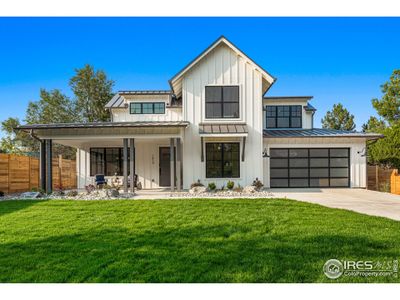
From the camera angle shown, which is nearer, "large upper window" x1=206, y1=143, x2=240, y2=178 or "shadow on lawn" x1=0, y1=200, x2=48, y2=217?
"shadow on lawn" x1=0, y1=200, x2=48, y2=217

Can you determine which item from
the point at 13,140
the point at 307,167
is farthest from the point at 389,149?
the point at 13,140

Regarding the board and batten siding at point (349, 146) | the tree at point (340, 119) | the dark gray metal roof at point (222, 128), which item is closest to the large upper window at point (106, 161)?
the dark gray metal roof at point (222, 128)

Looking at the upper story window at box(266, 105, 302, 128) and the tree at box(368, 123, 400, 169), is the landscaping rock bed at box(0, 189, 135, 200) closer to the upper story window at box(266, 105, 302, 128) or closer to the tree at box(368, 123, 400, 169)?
the upper story window at box(266, 105, 302, 128)

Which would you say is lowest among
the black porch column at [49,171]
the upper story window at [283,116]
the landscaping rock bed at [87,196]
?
the landscaping rock bed at [87,196]

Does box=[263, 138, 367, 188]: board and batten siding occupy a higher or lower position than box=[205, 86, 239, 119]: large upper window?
lower

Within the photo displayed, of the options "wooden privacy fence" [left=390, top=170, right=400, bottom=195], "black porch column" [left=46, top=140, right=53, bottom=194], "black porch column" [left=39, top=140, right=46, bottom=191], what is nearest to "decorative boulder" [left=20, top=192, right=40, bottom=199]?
"black porch column" [left=46, top=140, right=53, bottom=194]

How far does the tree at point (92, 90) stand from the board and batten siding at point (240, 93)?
24.3m

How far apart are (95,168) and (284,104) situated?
43.0 ft

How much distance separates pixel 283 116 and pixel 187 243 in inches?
630

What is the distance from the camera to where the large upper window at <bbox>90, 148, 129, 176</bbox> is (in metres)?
17.9

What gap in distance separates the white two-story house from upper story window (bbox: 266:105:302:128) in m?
2.46

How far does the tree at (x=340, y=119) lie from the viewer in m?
35.0

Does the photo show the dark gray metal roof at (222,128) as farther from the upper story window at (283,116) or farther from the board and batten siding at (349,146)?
the upper story window at (283,116)

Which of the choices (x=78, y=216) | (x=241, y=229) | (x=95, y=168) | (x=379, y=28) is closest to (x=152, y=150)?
(x=95, y=168)
